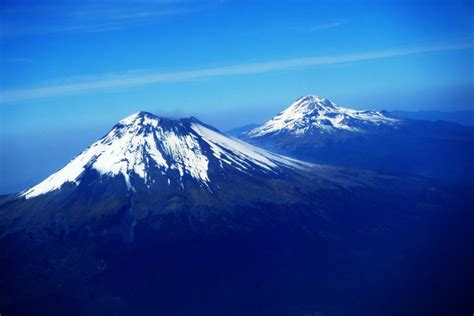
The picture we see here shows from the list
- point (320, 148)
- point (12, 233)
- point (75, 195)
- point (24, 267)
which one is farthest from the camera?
point (320, 148)

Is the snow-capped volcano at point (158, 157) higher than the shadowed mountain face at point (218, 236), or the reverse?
the snow-capped volcano at point (158, 157)

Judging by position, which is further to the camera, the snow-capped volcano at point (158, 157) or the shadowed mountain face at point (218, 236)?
the snow-capped volcano at point (158, 157)

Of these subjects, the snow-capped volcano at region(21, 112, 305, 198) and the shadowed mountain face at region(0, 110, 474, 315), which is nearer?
the shadowed mountain face at region(0, 110, 474, 315)

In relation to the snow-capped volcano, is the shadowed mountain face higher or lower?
lower

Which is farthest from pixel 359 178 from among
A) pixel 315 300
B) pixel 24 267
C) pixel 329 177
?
pixel 24 267

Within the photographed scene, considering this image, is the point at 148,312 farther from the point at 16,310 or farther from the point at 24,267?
the point at 24,267
